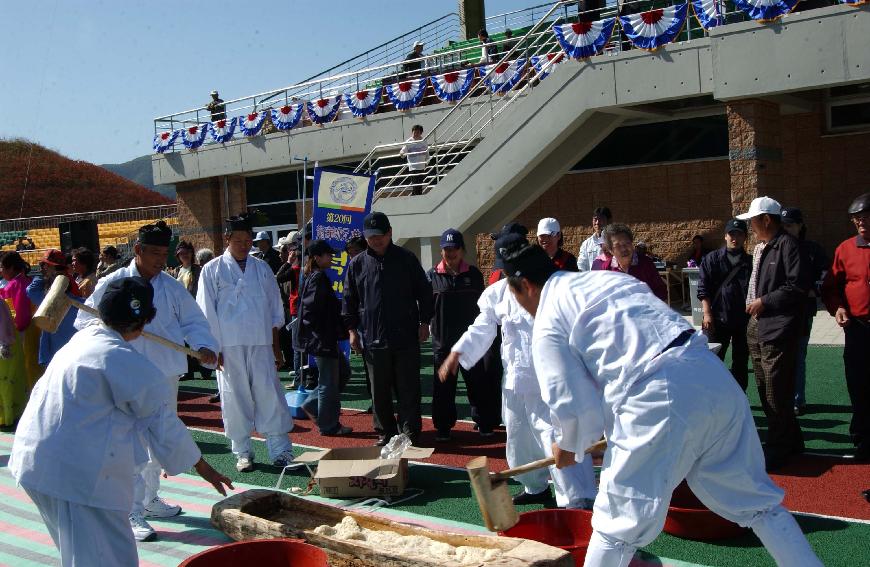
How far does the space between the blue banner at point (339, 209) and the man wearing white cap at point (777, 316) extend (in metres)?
5.48

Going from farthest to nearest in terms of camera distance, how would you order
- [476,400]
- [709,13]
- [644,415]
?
[709,13] → [476,400] → [644,415]

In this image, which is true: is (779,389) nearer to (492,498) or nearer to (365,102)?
(492,498)

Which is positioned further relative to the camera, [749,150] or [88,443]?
[749,150]

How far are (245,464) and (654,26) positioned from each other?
438 inches

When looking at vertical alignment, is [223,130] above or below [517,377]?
above

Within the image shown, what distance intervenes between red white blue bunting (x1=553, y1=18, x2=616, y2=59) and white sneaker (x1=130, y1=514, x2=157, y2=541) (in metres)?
12.2

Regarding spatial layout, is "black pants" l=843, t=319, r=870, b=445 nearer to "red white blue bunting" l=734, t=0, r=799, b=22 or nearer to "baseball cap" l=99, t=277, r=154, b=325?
"baseball cap" l=99, t=277, r=154, b=325

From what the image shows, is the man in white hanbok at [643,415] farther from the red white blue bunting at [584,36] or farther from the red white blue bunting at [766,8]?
the red white blue bunting at [584,36]

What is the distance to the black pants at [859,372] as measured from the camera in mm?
6480

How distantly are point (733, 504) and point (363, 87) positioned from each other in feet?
70.2

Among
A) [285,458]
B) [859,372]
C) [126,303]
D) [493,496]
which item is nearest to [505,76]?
[285,458]

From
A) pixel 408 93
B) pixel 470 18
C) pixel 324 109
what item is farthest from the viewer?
pixel 470 18

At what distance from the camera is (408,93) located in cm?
2138

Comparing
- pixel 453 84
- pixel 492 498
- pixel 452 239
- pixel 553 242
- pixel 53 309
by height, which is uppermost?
pixel 453 84
